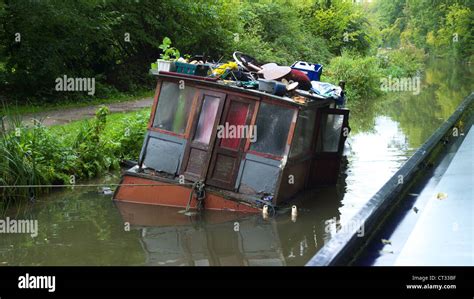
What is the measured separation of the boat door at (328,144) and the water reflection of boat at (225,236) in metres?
1.12

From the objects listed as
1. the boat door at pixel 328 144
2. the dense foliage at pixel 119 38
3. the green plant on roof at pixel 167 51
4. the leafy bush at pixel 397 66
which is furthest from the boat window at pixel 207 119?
the leafy bush at pixel 397 66

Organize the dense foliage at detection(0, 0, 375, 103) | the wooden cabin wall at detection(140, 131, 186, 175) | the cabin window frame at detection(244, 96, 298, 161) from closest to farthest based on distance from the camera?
the cabin window frame at detection(244, 96, 298, 161)
the wooden cabin wall at detection(140, 131, 186, 175)
the dense foliage at detection(0, 0, 375, 103)

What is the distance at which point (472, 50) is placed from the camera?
65.8m

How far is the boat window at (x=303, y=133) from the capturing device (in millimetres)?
10070

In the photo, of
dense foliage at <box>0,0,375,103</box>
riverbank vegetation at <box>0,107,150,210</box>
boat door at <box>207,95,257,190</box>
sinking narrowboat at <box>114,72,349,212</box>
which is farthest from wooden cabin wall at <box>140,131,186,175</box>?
dense foliage at <box>0,0,375,103</box>

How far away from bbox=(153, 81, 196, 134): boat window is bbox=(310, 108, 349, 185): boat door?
267 cm

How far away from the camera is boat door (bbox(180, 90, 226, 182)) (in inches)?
396

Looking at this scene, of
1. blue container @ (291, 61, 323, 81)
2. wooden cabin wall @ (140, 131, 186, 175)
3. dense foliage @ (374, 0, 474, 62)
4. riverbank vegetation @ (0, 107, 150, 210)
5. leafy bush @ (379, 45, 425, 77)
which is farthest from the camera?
dense foliage @ (374, 0, 474, 62)

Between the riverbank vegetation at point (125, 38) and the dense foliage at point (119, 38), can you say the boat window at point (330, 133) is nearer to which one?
the riverbank vegetation at point (125, 38)

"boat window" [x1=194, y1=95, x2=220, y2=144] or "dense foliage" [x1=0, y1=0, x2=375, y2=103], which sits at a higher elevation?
→ "dense foliage" [x1=0, y1=0, x2=375, y2=103]

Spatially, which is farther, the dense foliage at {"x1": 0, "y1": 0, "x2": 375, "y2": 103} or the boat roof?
the dense foliage at {"x1": 0, "y1": 0, "x2": 375, "y2": 103}

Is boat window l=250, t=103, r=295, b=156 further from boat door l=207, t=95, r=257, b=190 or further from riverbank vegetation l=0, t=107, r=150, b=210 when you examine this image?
riverbank vegetation l=0, t=107, r=150, b=210

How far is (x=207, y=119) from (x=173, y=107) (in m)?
0.77

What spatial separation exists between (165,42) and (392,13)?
311ft
